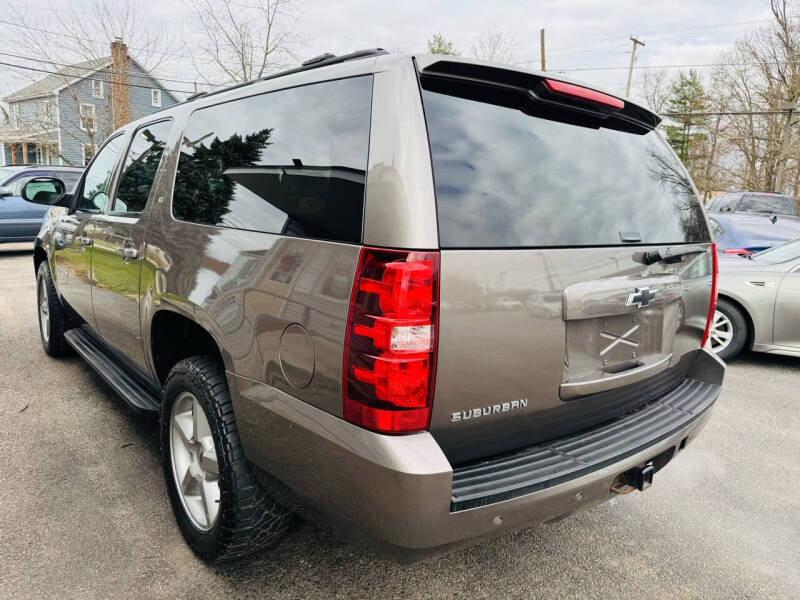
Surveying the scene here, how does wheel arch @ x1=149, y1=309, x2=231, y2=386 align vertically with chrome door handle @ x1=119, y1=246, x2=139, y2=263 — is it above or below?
below

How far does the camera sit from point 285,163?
1944mm

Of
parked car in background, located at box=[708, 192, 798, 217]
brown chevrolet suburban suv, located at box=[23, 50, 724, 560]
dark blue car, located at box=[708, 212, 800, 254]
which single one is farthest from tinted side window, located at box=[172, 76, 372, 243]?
parked car in background, located at box=[708, 192, 798, 217]

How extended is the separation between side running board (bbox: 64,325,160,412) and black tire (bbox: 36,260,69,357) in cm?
47

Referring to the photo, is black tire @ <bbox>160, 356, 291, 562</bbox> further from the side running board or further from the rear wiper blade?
the rear wiper blade

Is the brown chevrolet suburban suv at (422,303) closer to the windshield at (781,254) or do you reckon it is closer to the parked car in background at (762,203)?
the windshield at (781,254)

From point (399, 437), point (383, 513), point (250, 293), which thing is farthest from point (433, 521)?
point (250, 293)

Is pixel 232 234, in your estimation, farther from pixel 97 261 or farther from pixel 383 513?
pixel 97 261

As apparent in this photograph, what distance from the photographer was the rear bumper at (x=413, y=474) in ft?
5.01

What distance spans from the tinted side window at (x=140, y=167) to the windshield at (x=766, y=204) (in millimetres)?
14389

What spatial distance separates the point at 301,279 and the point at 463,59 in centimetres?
82

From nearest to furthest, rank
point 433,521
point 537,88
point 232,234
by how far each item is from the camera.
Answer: point 433,521, point 537,88, point 232,234

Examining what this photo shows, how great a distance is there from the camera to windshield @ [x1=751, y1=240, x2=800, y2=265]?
547 centimetres

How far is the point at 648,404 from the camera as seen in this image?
234cm

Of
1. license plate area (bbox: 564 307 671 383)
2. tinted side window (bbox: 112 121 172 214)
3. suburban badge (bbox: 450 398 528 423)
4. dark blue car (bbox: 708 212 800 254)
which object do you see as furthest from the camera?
dark blue car (bbox: 708 212 800 254)
